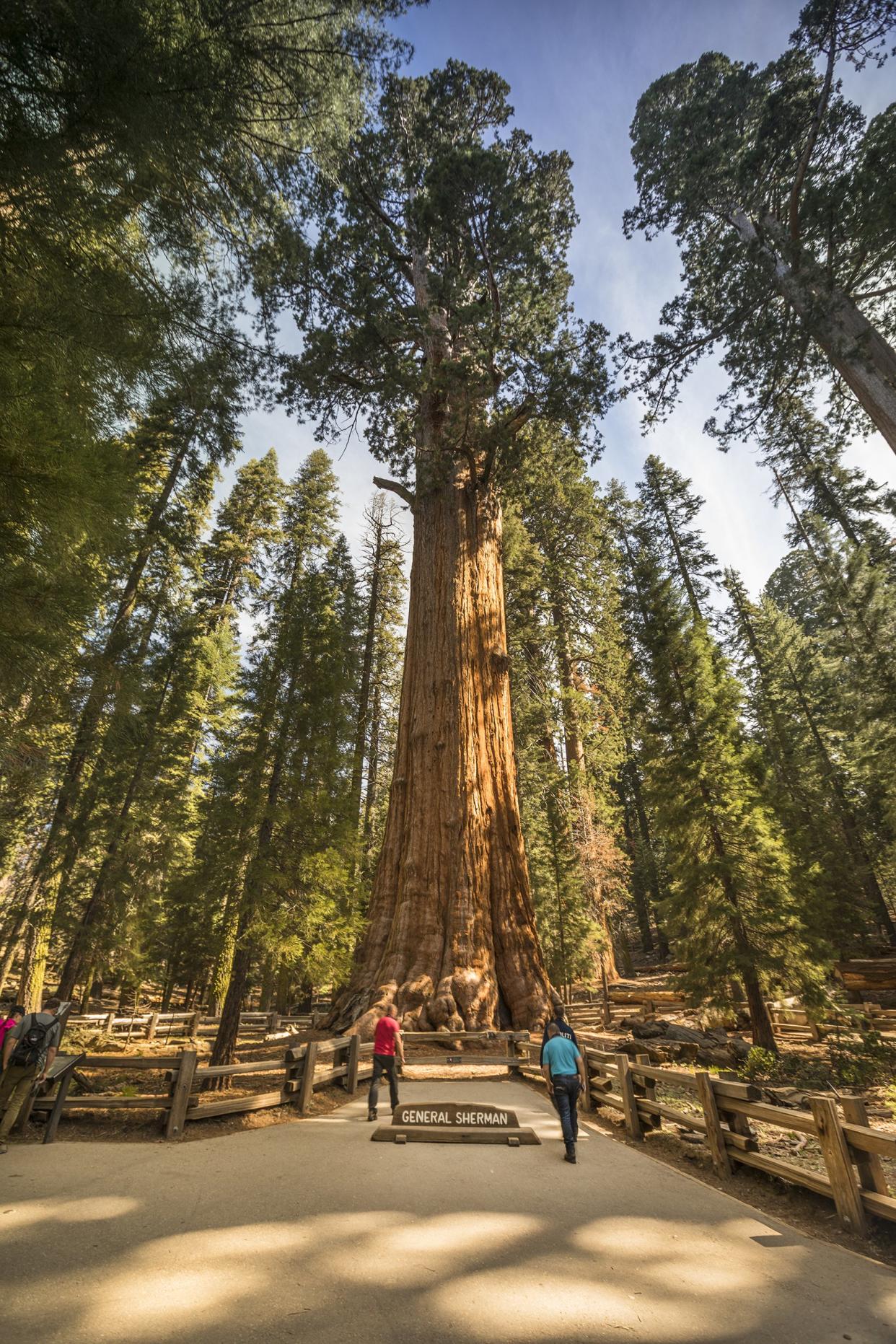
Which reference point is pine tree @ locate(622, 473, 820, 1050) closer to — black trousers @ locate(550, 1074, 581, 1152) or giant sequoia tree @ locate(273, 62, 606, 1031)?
giant sequoia tree @ locate(273, 62, 606, 1031)

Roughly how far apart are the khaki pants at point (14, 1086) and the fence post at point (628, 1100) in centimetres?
638

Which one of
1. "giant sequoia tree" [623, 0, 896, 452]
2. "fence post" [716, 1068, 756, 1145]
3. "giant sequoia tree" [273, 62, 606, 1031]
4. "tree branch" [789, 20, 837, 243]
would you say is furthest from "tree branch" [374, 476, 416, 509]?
"fence post" [716, 1068, 756, 1145]

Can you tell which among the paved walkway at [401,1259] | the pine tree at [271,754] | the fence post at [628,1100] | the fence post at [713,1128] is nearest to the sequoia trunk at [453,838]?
the pine tree at [271,754]

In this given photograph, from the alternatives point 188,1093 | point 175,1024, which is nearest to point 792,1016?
point 188,1093

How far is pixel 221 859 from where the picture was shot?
1074 cm

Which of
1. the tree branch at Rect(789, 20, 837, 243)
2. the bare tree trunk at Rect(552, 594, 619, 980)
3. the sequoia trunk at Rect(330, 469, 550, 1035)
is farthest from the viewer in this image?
the bare tree trunk at Rect(552, 594, 619, 980)

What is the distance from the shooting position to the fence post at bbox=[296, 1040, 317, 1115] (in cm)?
696

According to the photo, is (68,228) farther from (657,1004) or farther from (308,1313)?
(657,1004)

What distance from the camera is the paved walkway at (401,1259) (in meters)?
2.41

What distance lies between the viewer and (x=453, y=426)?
12555 mm

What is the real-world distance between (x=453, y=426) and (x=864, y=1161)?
12.8 metres

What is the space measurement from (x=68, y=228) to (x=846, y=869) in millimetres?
28277

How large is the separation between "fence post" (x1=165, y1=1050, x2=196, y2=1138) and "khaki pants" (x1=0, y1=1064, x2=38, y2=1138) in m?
1.36

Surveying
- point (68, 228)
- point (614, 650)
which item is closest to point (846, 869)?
point (614, 650)
